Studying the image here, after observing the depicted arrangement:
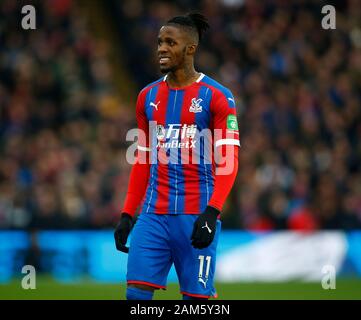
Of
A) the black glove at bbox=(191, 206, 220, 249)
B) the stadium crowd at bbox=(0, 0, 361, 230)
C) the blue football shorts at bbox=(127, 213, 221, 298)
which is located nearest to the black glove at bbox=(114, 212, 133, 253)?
the blue football shorts at bbox=(127, 213, 221, 298)

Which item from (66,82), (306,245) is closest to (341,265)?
(306,245)

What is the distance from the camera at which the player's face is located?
22.6 feet

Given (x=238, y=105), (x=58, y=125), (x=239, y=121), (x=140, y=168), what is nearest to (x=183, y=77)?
(x=140, y=168)

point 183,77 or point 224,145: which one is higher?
point 183,77

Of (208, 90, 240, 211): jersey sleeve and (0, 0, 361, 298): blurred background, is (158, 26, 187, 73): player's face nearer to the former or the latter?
(208, 90, 240, 211): jersey sleeve

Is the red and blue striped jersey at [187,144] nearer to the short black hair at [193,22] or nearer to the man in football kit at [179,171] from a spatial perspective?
the man in football kit at [179,171]

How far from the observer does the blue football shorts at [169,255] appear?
671cm

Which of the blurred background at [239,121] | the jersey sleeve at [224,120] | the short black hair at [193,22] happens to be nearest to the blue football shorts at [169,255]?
the jersey sleeve at [224,120]

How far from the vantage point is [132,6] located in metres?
19.6

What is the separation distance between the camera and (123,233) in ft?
22.7

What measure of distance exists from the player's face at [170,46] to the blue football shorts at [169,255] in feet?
3.78

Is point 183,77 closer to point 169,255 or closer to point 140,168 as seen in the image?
point 140,168

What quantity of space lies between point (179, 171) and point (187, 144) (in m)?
0.22

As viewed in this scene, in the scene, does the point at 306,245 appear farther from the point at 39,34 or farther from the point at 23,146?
the point at 39,34
